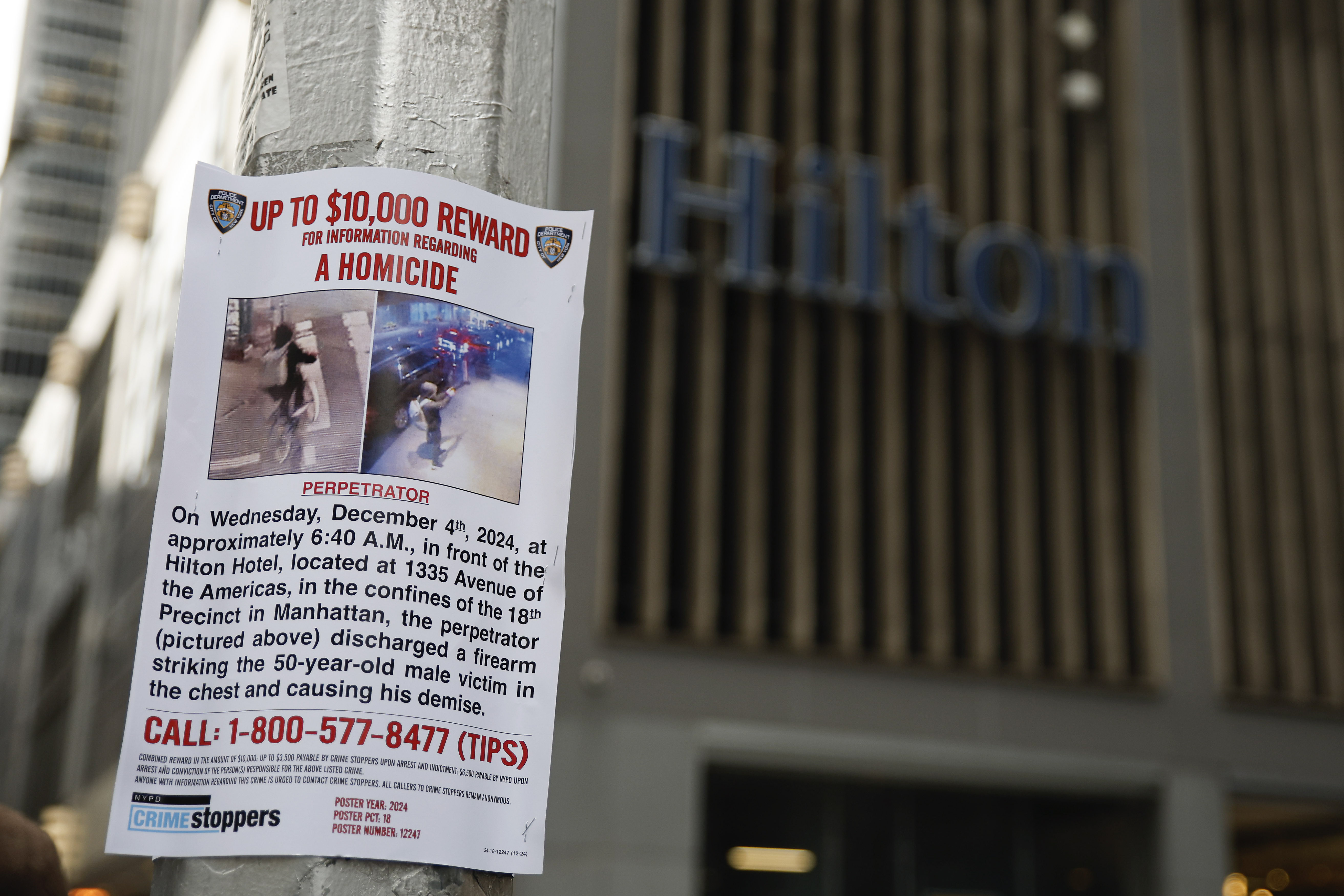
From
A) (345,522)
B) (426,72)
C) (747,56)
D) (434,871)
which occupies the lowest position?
(434,871)

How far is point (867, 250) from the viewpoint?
53.7 ft

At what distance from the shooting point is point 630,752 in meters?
14.6

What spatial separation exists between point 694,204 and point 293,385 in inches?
549

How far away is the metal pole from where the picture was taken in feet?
7.22

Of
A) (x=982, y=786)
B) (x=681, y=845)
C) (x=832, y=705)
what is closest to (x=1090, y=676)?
(x=982, y=786)

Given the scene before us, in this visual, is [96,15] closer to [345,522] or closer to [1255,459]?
[1255,459]

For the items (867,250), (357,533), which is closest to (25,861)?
(357,533)

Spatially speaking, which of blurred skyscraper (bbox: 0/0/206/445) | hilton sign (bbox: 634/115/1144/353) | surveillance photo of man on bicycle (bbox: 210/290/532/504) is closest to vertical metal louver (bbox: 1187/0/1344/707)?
hilton sign (bbox: 634/115/1144/353)

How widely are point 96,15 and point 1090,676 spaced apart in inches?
3388

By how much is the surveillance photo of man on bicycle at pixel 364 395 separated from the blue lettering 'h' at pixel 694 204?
13445 millimetres

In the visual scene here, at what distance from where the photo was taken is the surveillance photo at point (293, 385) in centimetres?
205

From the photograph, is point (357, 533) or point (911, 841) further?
point (911, 841)

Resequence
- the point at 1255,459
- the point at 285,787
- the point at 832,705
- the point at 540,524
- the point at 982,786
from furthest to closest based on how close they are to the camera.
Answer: the point at 1255,459 → the point at 982,786 → the point at 832,705 → the point at 540,524 → the point at 285,787

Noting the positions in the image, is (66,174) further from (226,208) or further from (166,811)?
(166,811)
